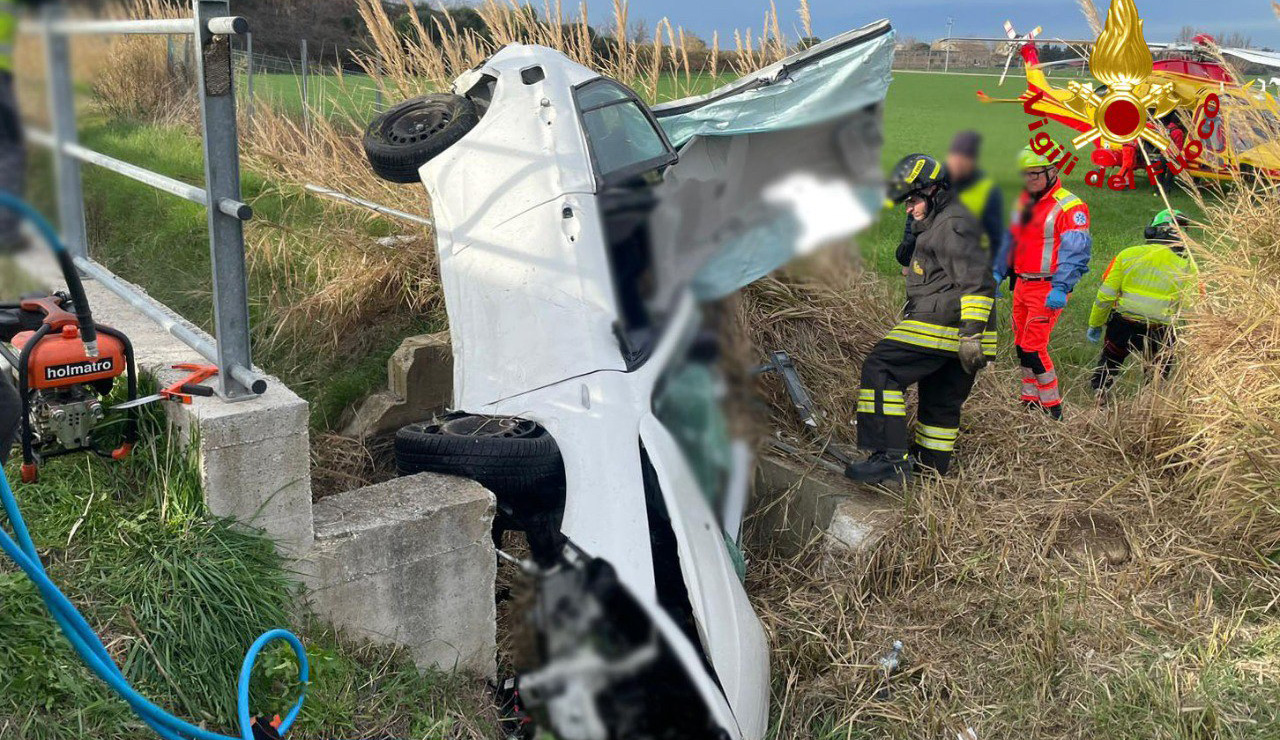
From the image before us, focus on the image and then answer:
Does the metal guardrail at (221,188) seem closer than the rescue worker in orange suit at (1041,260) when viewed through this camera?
No

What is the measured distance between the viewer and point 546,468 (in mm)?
3000

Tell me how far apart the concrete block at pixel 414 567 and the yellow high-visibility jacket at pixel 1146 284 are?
4.00m

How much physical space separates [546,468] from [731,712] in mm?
910

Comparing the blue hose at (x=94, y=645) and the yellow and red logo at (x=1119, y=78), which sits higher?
the yellow and red logo at (x=1119, y=78)

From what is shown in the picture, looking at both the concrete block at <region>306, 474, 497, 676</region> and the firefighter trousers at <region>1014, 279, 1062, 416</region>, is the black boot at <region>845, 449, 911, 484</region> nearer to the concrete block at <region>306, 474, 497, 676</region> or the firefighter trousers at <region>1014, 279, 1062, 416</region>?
the firefighter trousers at <region>1014, 279, 1062, 416</region>

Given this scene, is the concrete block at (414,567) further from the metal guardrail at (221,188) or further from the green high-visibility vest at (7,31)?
the green high-visibility vest at (7,31)

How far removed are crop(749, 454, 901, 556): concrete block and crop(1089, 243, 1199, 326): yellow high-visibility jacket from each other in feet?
7.40

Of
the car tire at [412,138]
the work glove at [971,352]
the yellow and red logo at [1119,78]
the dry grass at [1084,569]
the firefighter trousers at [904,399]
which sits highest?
the yellow and red logo at [1119,78]

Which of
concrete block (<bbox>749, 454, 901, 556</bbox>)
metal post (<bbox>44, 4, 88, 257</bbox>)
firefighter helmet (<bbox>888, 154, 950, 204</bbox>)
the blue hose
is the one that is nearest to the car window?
concrete block (<bbox>749, 454, 901, 556</bbox>)

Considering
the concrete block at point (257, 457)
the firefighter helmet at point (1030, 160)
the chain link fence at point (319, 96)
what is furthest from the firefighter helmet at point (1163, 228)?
the firefighter helmet at point (1030, 160)

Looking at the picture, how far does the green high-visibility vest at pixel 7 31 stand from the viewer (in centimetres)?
68

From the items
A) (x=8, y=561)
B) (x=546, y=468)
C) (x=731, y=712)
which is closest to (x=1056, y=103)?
(x=731, y=712)

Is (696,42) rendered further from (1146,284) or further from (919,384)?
(1146,284)

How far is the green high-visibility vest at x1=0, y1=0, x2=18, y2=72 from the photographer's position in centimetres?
68
